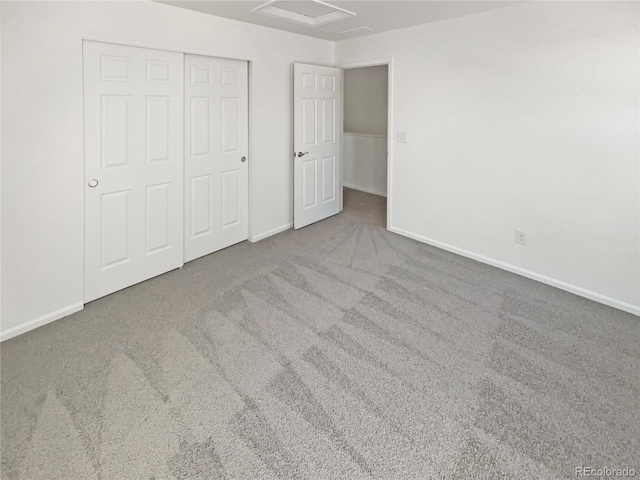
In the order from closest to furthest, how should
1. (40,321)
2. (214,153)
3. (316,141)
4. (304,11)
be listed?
(40,321) → (304,11) → (214,153) → (316,141)

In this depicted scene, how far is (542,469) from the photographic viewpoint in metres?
1.62

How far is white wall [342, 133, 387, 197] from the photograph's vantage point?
673cm

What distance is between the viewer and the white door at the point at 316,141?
15.2ft

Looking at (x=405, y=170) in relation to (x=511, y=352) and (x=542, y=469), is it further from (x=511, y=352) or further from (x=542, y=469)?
(x=542, y=469)

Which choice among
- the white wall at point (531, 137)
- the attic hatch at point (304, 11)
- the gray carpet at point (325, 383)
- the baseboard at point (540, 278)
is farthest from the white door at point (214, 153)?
the baseboard at point (540, 278)

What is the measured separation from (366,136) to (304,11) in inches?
133

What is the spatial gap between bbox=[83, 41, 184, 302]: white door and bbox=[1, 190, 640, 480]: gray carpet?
0.26 metres

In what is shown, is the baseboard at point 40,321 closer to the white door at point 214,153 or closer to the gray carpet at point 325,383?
the gray carpet at point 325,383

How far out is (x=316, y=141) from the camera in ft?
16.2

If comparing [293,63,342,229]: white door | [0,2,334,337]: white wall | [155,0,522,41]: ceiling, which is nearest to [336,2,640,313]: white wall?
[155,0,522,41]: ceiling

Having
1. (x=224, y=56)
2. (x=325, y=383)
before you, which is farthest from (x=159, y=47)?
(x=325, y=383)

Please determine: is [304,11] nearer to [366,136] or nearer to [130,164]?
[130,164]

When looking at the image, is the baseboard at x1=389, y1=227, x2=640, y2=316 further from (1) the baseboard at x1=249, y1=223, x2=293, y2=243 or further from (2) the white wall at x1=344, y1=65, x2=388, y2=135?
(2) the white wall at x1=344, y1=65, x2=388, y2=135

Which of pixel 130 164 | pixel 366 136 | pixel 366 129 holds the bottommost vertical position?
pixel 130 164
